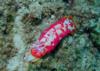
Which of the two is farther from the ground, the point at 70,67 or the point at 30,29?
the point at 30,29

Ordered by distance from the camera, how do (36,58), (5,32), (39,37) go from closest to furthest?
(36,58) → (39,37) → (5,32)

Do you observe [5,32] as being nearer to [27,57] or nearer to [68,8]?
[27,57]

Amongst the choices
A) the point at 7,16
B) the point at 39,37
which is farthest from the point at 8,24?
the point at 39,37

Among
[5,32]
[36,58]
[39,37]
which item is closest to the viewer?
[36,58]

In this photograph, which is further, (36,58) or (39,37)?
(39,37)
